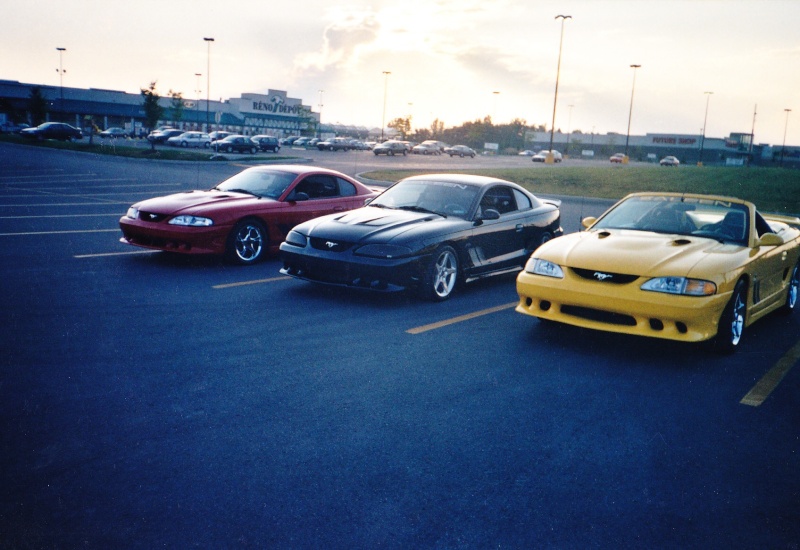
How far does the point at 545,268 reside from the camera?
653 centimetres

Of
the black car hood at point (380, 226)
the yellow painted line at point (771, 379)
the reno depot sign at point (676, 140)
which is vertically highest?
the reno depot sign at point (676, 140)

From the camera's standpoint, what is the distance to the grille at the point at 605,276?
19.7 feet

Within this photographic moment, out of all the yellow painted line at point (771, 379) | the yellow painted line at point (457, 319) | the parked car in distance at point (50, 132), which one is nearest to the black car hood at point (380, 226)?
the yellow painted line at point (457, 319)

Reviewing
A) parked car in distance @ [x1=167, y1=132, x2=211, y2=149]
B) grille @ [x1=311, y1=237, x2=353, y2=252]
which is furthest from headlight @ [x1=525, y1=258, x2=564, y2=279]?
parked car in distance @ [x1=167, y1=132, x2=211, y2=149]

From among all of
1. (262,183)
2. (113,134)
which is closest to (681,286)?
(262,183)

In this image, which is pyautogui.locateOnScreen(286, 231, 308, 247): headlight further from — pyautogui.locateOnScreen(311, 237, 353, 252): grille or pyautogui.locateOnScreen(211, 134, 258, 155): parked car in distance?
pyautogui.locateOnScreen(211, 134, 258, 155): parked car in distance

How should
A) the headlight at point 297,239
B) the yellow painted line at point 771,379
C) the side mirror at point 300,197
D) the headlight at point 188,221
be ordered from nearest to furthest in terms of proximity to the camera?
the yellow painted line at point 771,379
the headlight at point 297,239
the headlight at point 188,221
the side mirror at point 300,197

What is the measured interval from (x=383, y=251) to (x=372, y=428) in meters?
3.47

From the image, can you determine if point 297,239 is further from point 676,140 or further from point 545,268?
point 676,140

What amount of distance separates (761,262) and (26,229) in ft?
37.3

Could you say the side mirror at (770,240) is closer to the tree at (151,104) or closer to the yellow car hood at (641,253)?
the yellow car hood at (641,253)

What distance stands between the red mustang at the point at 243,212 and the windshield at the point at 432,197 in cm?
164

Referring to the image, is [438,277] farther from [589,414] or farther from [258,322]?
[589,414]

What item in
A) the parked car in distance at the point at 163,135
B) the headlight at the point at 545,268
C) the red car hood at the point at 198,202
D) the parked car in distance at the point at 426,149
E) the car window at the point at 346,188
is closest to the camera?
the headlight at the point at 545,268
